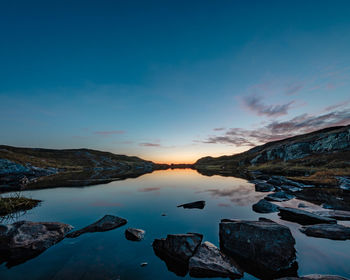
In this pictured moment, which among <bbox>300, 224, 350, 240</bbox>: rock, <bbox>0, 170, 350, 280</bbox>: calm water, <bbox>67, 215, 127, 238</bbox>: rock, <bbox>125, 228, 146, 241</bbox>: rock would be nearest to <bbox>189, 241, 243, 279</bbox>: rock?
<bbox>0, 170, 350, 280</bbox>: calm water

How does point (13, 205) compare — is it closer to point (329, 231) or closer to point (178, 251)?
point (178, 251)

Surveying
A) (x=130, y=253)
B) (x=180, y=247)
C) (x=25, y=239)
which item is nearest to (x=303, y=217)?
(x=180, y=247)

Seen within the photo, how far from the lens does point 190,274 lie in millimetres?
8414

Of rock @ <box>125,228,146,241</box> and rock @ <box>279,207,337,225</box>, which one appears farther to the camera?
rock @ <box>279,207,337,225</box>

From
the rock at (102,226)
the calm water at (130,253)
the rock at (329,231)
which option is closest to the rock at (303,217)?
the calm water at (130,253)

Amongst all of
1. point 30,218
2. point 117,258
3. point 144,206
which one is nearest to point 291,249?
point 117,258

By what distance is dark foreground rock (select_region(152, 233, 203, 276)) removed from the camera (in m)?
9.04

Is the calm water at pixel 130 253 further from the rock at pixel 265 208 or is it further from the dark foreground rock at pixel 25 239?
the rock at pixel 265 208

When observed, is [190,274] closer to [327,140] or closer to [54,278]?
[54,278]

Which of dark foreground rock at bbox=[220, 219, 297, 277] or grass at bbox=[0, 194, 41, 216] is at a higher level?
dark foreground rock at bbox=[220, 219, 297, 277]

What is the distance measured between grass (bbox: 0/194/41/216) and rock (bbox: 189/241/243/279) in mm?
21890

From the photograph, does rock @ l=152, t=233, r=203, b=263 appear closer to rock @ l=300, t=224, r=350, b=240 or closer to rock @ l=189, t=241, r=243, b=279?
rock @ l=189, t=241, r=243, b=279

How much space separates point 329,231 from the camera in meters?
12.4

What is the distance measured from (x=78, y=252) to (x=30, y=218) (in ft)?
38.5
